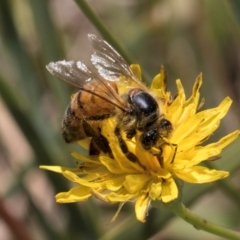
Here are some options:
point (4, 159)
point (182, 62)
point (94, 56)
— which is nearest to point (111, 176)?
point (94, 56)

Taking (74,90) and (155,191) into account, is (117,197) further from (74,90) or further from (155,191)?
(74,90)

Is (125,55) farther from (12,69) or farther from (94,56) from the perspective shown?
(12,69)

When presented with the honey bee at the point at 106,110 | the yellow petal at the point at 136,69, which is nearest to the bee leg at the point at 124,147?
the honey bee at the point at 106,110

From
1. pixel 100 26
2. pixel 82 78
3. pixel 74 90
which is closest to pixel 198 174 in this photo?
pixel 82 78

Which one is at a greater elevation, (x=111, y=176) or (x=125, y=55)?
(x=125, y=55)

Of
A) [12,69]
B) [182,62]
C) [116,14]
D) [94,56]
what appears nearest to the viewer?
[94,56]

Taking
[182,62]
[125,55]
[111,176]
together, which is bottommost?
[182,62]

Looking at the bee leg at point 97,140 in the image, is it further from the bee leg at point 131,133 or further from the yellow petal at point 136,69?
the yellow petal at point 136,69
